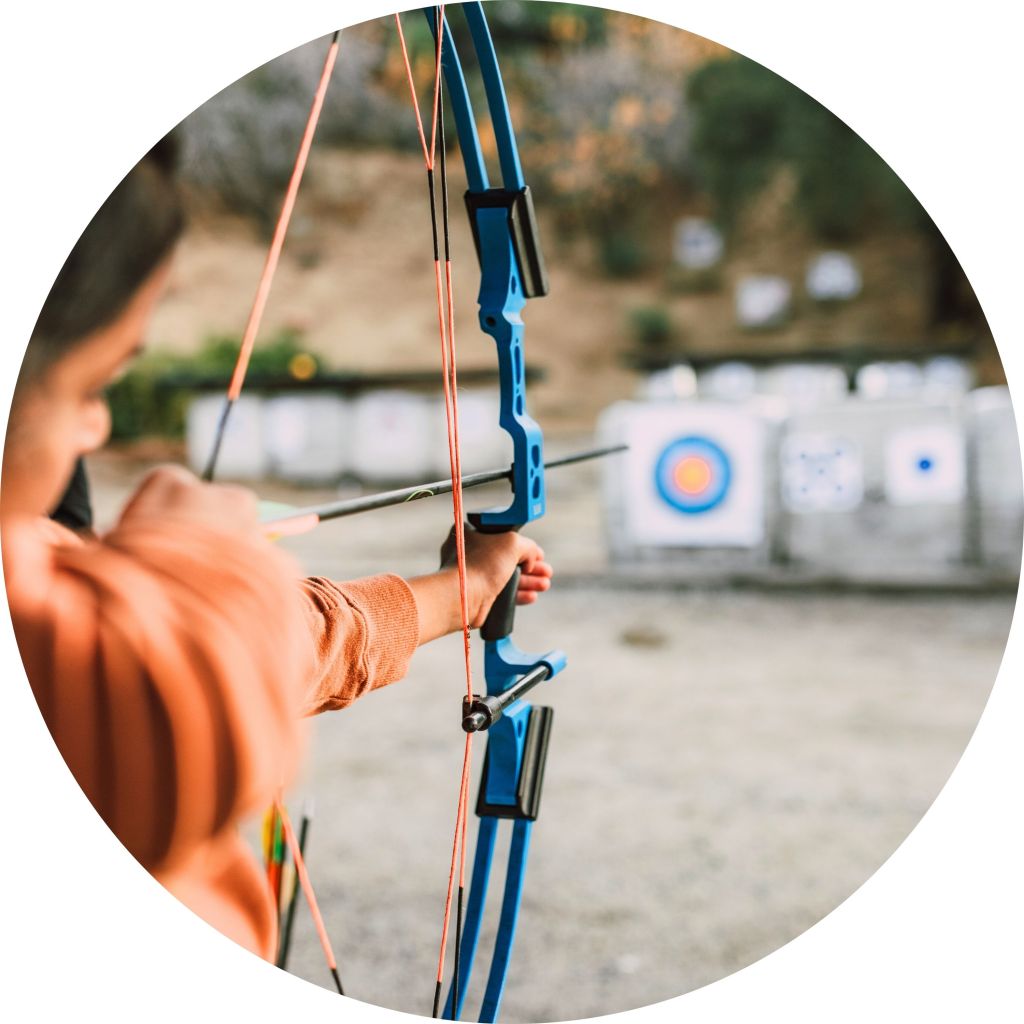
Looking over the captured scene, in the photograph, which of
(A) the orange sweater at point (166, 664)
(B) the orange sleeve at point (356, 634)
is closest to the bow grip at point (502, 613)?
(B) the orange sleeve at point (356, 634)

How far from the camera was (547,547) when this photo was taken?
3666 millimetres

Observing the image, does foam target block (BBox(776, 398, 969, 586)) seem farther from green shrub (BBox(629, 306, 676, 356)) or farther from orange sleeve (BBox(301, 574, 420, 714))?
green shrub (BBox(629, 306, 676, 356))

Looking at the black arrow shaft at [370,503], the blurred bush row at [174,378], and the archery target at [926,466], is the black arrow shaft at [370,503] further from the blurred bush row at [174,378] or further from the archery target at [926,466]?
the blurred bush row at [174,378]

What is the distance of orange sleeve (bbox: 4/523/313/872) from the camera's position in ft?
1.12

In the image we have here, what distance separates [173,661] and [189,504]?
2.3 inches

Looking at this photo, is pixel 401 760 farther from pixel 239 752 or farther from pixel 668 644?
pixel 239 752

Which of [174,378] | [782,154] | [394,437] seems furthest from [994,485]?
[782,154]

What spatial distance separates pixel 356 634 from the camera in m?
0.46

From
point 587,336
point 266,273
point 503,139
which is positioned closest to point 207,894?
point 266,273

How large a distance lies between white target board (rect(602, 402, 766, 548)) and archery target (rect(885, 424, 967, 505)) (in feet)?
1.21

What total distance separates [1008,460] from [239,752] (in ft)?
9.65

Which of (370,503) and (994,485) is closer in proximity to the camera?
(370,503)

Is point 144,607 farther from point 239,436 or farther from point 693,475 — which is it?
point 239,436

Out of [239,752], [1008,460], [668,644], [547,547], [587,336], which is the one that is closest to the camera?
[239,752]
